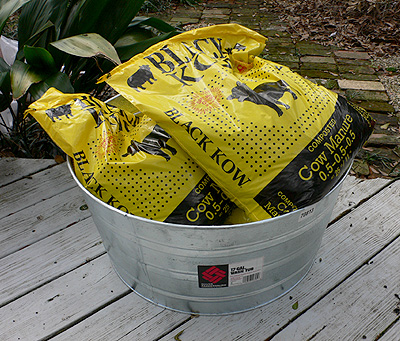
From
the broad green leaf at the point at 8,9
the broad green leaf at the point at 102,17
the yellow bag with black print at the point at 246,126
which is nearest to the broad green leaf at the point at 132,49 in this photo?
the broad green leaf at the point at 102,17

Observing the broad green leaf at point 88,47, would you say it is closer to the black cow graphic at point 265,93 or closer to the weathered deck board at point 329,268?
the black cow graphic at point 265,93

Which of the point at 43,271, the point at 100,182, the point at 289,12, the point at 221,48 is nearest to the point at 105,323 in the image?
the point at 43,271

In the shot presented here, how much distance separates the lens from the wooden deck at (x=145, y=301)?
1087 mm

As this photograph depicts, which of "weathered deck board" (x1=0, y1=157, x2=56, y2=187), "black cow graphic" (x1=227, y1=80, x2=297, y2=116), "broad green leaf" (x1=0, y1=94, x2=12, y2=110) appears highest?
"black cow graphic" (x1=227, y1=80, x2=297, y2=116)

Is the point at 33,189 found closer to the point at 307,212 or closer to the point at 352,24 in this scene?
the point at 307,212

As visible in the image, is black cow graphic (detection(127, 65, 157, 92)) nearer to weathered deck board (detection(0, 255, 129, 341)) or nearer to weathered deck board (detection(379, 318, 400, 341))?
weathered deck board (detection(0, 255, 129, 341))

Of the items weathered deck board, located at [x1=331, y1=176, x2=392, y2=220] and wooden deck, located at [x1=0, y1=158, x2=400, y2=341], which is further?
weathered deck board, located at [x1=331, y1=176, x2=392, y2=220]

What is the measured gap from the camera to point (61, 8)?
1.57m

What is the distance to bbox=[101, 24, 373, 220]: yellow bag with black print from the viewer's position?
2.78ft

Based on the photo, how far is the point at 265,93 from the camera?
0.92 meters

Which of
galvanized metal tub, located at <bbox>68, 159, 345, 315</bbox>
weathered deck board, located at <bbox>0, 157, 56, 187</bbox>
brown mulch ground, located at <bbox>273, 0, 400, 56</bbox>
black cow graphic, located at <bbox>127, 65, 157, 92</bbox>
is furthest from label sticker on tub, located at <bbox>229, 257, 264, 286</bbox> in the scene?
brown mulch ground, located at <bbox>273, 0, 400, 56</bbox>

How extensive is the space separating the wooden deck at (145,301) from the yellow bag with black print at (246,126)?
42 centimetres

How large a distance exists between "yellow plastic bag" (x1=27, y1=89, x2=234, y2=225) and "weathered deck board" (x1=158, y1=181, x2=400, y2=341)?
0.35m

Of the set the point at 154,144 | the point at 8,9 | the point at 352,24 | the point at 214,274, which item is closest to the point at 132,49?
the point at 8,9
